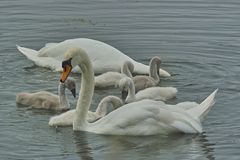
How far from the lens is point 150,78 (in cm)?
1520

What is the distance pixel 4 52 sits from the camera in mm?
17016

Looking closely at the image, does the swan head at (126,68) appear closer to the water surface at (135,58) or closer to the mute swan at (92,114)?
the water surface at (135,58)

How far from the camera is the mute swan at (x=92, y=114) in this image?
13.1 m

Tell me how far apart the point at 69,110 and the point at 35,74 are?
7.12 feet

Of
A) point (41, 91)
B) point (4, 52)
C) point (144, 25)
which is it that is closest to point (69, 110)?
point (41, 91)

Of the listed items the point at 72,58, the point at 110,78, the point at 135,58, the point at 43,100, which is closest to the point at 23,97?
the point at 43,100

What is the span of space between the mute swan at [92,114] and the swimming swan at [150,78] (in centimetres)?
138

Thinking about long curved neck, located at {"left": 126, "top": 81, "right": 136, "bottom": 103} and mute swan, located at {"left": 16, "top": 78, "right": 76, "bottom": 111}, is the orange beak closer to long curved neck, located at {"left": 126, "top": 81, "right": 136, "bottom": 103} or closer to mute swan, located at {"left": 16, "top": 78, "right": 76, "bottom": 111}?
mute swan, located at {"left": 16, "top": 78, "right": 76, "bottom": 111}

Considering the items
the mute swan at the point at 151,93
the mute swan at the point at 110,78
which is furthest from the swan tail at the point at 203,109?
the mute swan at the point at 110,78

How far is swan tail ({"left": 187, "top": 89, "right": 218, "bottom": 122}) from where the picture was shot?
12867 millimetres

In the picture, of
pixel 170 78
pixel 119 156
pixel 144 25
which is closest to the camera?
pixel 119 156

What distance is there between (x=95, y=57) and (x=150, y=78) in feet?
4.33

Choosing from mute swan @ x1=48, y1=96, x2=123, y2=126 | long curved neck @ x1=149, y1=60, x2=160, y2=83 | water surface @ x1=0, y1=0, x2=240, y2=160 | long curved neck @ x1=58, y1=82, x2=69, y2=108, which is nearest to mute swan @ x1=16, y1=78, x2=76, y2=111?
long curved neck @ x1=58, y1=82, x2=69, y2=108

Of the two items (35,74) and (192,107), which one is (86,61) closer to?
(192,107)
